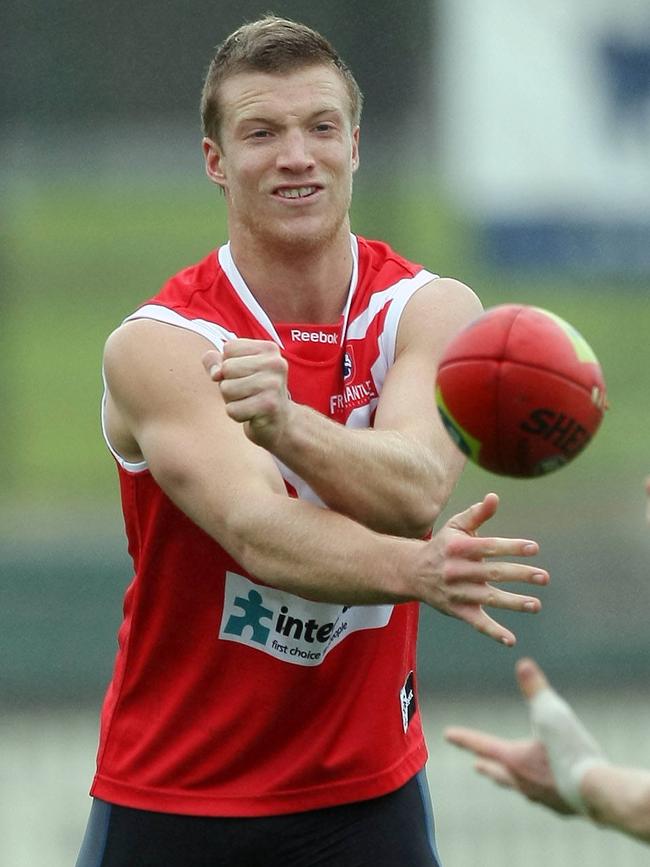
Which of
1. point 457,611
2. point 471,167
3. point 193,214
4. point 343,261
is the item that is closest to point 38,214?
point 193,214

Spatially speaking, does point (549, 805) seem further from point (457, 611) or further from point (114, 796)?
point (114, 796)

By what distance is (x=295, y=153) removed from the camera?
5.75 meters

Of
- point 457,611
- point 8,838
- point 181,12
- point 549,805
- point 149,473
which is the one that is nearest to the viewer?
point 549,805

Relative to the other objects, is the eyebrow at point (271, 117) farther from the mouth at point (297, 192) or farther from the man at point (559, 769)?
the man at point (559, 769)

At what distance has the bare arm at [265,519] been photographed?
4.96 meters

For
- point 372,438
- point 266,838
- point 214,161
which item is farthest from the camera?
point 214,161

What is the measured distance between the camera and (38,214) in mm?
20281

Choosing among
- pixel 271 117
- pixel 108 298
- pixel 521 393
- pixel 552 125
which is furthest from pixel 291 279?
pixel 552 125

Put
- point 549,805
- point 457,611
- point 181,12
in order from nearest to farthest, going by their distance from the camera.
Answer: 1. point 549,805
2. point 457,611
3. point 181,12

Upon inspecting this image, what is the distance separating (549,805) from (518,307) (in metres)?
1.57

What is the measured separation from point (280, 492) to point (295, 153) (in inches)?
44.5

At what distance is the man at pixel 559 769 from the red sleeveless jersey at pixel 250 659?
1619 mm

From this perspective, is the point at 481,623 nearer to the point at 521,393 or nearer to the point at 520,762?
the point at 521,393

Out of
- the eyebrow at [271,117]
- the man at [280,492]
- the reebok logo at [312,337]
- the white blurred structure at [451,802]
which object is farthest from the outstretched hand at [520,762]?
the white blurred structure at [451,802]
